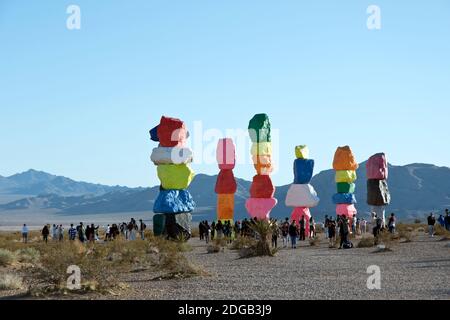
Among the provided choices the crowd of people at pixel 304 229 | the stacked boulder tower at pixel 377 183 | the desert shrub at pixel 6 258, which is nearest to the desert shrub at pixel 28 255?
the desert shrub at pixel 6 258

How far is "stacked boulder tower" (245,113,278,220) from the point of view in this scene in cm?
3397

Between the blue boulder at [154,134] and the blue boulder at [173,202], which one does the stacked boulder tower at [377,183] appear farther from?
the blue boulder at [154,134]

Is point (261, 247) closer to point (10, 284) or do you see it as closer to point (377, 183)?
point (10, 284)

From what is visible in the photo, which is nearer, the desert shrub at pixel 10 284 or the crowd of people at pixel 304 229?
the desert shrub at pixel 10 284

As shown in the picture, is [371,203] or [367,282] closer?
[367,282]

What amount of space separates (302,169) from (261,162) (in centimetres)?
309

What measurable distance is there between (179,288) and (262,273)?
134 inches

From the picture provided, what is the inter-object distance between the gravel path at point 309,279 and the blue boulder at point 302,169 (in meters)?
14.0

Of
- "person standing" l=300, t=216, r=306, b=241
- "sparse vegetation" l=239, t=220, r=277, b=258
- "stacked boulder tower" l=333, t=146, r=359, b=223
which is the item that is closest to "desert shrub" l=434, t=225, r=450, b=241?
"stacked boulder tower" l=333, t=146, r=359, b=223

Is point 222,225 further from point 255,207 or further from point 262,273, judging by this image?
point 262,273

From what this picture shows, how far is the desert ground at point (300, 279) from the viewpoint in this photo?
1222 cm

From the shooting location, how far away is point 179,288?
13.4m

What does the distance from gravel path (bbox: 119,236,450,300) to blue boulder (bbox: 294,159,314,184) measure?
14.0 meters
